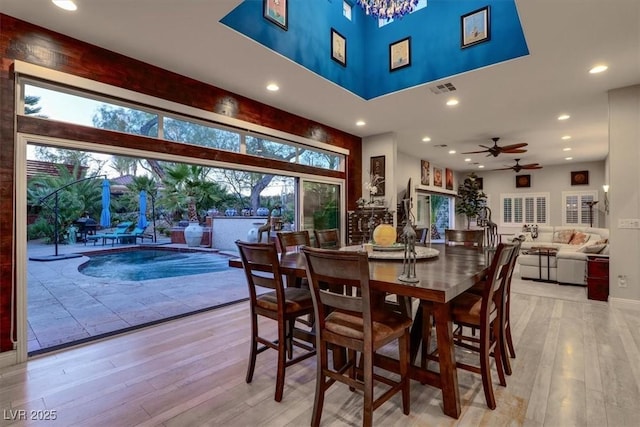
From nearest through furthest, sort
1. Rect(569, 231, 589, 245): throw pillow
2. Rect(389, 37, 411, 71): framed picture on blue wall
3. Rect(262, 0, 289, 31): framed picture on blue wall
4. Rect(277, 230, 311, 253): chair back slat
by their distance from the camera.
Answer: Rect(277, 230, 311, 253): chair back slat < Rect(262, 0, 289, 31): framed picture on blue wall < Rect(389, 37, 411, 71): framed picture on blue wall < Rect(569, 231, 589, 245): throw pillow

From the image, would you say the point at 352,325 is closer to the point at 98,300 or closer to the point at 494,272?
the point at 494,272

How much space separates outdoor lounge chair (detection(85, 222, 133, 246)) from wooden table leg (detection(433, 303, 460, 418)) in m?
8.17

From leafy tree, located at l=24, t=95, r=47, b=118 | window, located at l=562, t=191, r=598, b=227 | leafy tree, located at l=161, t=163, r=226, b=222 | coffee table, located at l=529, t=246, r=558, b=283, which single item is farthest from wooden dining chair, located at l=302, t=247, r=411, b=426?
window, located at l=562, t=191, r=598, b=227

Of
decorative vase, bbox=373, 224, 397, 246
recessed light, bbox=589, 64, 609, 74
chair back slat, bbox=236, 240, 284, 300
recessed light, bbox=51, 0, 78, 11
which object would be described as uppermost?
recessed light, bbox=589, 64, 609, 74

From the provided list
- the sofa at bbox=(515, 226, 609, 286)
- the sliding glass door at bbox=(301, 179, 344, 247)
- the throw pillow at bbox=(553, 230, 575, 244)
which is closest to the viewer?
the sofa at bbox=(515, 226, 609, 286)

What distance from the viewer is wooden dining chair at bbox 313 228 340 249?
336 centimetres

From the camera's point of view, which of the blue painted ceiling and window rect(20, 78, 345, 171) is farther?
the blue painted ceiling

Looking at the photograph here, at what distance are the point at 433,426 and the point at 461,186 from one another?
35.5 ft

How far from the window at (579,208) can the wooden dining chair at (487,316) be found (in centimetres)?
1011

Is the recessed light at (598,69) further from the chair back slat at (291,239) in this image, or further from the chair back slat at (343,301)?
the chair back slat at (343,301)

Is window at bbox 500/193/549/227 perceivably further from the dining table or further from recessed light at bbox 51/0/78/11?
recessed light at bbox 51/0/78/11

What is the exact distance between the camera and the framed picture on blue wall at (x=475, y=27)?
3.53m

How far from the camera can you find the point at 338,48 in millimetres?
4102

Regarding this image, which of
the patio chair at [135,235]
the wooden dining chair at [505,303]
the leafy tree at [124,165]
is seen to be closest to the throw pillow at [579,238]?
the wooden dining chair at [505,303]
